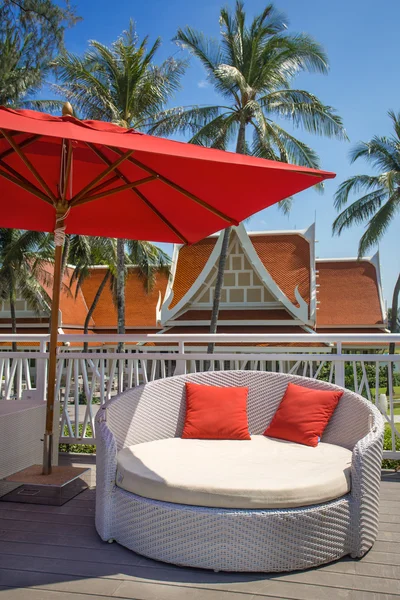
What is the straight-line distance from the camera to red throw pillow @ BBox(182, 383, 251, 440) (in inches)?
150

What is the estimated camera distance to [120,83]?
18078 millimetres

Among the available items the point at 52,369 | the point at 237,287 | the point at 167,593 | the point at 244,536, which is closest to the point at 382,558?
the point at 244,536

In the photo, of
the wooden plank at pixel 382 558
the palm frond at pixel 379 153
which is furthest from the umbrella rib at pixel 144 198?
the palm frond at pixel 379 153

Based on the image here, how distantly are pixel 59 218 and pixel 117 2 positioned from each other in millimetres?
9067

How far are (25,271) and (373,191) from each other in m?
16.4

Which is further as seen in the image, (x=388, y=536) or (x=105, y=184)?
(x=105, y=184)

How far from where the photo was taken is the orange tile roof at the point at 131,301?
2663 cm

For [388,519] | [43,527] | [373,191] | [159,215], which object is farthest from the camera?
[373,191]

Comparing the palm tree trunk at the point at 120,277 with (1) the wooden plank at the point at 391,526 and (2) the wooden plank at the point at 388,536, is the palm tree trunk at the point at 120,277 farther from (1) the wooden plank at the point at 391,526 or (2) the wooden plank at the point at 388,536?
(2) the wooden plank at the point at 388,536

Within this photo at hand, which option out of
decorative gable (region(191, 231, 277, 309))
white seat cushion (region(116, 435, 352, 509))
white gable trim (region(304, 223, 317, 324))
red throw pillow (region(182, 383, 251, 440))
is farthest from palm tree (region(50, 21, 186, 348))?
white seat cushion (region(116, 435, 352, 509))

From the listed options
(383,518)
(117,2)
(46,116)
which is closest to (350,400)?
(383,518)

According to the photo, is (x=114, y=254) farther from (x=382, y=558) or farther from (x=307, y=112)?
(x=382, y=558)

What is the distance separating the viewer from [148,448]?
3.47m

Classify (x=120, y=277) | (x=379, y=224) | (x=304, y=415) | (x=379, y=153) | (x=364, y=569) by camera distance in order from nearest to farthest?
(x=364, y=569), (x=304, y=415), (x=120, y=277), (x=379, y=224), (x=379, y=153)
